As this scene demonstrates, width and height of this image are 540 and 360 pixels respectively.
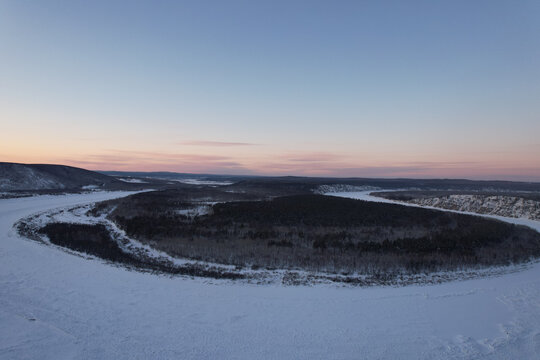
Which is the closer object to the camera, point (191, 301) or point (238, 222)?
point (191, 301)

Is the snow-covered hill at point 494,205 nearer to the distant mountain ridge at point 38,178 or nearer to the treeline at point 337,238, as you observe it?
the treeline at point 337,238

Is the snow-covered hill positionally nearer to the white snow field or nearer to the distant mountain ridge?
the white snow field

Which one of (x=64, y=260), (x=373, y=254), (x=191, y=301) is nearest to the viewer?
(x=191, y=301)

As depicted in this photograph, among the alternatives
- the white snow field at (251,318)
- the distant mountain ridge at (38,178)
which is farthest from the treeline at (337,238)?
the distant mountain ridge at (38,178)

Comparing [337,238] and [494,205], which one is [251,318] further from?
[494,205]

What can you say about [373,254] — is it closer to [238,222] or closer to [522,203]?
[238,222]

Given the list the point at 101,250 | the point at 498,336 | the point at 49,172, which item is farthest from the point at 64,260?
the point at 49,172

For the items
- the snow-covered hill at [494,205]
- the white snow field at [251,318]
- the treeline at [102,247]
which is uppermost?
the snow-covered hill at [494,205]
